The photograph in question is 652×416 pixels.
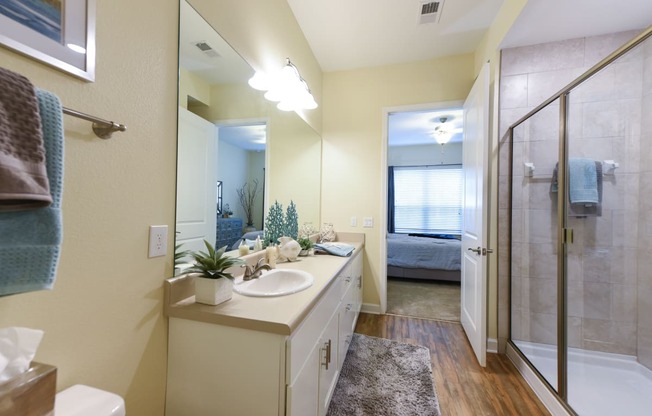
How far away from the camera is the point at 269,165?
1946 millimetres

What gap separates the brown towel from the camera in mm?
461

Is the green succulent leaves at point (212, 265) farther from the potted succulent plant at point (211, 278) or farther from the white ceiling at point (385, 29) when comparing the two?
the white ceiling at point (385, 29)

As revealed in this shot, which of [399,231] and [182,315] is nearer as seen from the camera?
[182,315]

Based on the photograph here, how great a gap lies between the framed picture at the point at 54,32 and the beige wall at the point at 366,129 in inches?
94.7

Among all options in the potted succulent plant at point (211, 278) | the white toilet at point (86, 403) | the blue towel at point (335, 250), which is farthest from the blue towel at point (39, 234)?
the blue towel at point (335, 250)

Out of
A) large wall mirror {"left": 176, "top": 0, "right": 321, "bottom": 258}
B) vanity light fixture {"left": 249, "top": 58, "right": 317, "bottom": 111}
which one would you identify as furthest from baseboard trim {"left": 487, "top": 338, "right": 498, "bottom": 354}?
vanity light fixture {"left": 249, "top": 58, "right": 317, "bottom": 111}

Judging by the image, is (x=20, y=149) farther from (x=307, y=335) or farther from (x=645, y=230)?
(x=645, y=230)

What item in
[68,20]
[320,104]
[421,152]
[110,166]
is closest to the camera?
[68,20]

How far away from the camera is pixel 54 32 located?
2.26 ft

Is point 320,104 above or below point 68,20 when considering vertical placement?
above

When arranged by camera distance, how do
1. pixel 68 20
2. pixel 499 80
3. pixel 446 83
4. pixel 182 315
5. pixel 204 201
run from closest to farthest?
1. pixel 68 20
2. pixel 182 315
3. pixel 204 201
4. pixel 499 80
5. pixel 446 83

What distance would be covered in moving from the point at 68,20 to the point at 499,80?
2644 mm

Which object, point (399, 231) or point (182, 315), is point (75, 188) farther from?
point (399, 231)

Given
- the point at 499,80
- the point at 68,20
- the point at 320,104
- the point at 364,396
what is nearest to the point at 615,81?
the point at 499,80
